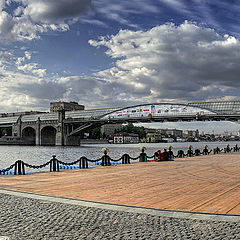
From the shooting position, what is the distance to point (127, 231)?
21.9 ft

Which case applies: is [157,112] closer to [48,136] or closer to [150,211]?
[48,136]

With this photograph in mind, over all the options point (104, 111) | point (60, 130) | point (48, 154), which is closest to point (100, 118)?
point (104, 111)

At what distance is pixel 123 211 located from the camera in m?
8.45

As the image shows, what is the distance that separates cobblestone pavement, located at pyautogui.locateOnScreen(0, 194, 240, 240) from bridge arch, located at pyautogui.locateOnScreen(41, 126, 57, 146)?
11777 centimetres

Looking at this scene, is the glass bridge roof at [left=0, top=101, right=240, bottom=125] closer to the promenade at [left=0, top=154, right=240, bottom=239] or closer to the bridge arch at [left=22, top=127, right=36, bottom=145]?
the bridge arch at [left=22, top=127, right=36, bottom=145]

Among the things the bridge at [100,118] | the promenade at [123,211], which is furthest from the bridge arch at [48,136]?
the promenade at [123,211]

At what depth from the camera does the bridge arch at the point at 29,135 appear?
128 metres

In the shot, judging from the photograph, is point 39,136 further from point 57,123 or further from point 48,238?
point 48,238

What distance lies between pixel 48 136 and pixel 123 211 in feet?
404

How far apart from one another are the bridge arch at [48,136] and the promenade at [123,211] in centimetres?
11376

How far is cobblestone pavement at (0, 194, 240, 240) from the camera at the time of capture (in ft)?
21.0

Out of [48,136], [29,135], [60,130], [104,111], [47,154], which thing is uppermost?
[104,111]

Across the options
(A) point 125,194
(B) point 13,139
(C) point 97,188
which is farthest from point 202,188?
(B) point 13,139

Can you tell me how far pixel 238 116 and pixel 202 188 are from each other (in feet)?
234
